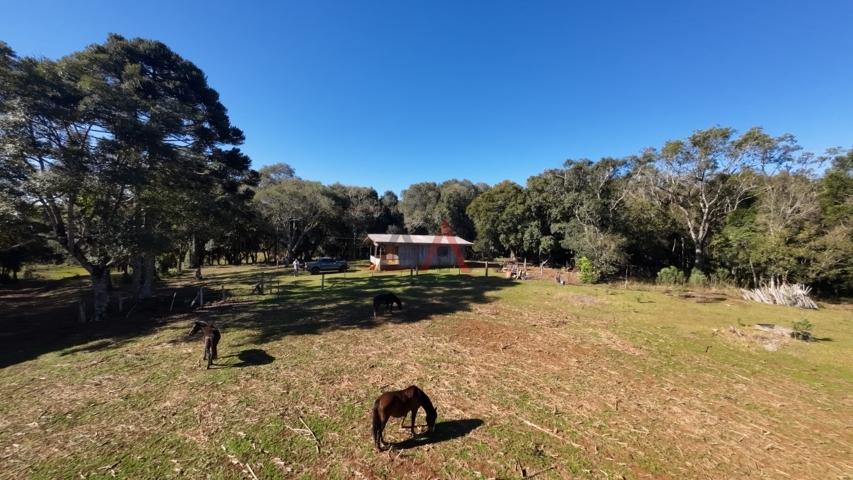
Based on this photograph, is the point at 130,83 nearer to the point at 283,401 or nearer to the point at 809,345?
the point at 283,401

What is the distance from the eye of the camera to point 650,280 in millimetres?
24141

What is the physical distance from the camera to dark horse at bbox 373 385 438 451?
4.34m

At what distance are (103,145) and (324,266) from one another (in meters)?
17.9

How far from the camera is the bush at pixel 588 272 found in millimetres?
22844

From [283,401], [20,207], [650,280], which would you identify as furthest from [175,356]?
[650,280]

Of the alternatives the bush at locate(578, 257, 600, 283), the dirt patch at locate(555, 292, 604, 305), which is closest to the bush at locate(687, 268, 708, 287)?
the bush at locate(578, 257, 600, 283)

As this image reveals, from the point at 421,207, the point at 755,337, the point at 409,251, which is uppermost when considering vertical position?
the point at 421,207

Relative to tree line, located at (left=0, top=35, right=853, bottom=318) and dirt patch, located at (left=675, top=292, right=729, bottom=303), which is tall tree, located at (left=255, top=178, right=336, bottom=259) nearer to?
tree line, located at (left=0, top=35, right=853, bottom=318)

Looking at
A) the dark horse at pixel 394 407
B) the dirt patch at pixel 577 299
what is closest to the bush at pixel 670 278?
the dirt patch at pixel 577 299

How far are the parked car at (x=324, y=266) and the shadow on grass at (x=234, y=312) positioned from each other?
6.32 meters

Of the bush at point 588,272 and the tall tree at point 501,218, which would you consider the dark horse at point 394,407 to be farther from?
the tall tree at point 501,218

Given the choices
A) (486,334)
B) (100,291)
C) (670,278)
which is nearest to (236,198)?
(100,291)

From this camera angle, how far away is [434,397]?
20.0 ft

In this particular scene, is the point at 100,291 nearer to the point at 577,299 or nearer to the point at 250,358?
the point at 250,358
